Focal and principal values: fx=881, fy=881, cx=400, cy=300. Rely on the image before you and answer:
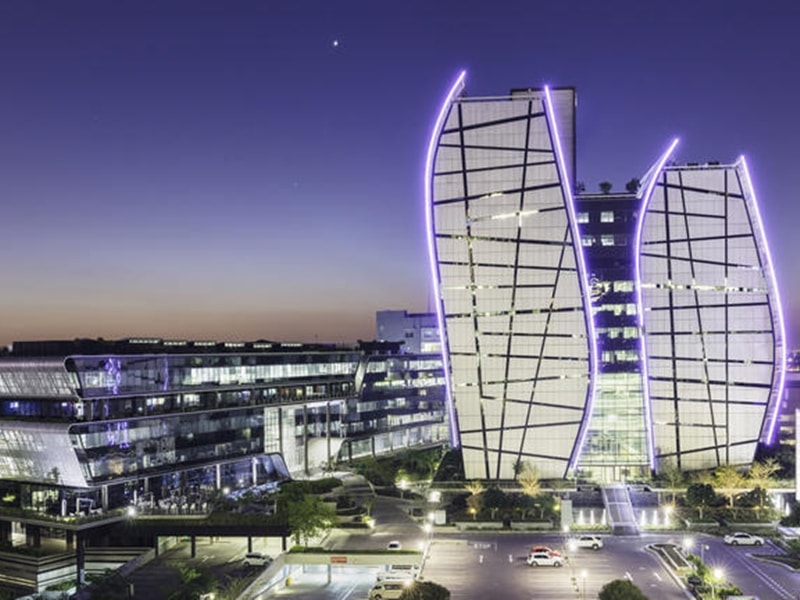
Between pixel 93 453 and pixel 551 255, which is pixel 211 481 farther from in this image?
pixel 551 255

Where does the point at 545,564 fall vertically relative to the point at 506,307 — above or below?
below

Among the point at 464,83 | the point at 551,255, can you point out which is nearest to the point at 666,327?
the point at 551,255

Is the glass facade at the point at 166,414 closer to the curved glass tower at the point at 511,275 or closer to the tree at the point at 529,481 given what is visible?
the curved glass tower at the point at 511,275

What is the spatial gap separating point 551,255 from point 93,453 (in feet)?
→ 125

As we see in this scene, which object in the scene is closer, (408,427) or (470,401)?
(470,401)

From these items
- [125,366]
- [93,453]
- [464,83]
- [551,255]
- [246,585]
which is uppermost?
[464,83]


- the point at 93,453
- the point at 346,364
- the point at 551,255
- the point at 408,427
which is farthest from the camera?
the point at 408,427

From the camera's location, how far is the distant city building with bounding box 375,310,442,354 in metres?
157

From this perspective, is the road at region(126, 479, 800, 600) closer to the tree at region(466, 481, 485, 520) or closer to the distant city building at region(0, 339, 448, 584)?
the tree at region(466, 481, 485, 520)

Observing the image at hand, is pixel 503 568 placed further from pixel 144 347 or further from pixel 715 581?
pixel 144 347

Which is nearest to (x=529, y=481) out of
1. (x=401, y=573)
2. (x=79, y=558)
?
(x=401, y=573)

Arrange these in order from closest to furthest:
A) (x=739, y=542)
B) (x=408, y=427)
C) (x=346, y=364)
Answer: (x=739, y=542)
(x=346, y=364)
(x=408, y=427)

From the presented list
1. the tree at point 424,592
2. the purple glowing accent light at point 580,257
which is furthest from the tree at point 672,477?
the tree at point 424,592

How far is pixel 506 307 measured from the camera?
7231 centimetres
